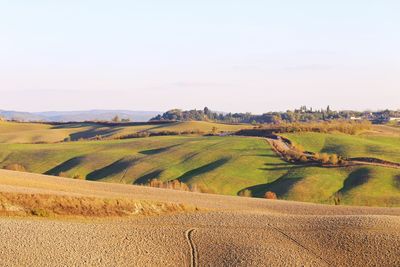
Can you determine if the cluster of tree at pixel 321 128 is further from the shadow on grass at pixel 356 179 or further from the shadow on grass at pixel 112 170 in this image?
the shadow on grass at pixel 112 170

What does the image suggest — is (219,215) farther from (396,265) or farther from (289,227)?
(396,265)

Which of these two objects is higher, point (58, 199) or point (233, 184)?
point (58, 199)

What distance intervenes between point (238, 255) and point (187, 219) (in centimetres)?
860

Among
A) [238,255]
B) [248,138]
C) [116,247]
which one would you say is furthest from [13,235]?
[248,138]

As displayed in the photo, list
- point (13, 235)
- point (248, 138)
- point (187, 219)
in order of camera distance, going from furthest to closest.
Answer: point (248, 138) → point (187, 219) → point (13, 235)

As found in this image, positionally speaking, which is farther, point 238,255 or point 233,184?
point 233,184

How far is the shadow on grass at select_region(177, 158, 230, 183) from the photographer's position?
383 feet

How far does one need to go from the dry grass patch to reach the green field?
9499cm

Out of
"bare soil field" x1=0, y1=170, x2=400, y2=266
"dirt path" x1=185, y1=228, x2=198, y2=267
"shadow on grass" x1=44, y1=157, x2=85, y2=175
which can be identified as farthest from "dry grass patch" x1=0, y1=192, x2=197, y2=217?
"shadow on grass" x1=44, y1=157, x2=85, y2=175

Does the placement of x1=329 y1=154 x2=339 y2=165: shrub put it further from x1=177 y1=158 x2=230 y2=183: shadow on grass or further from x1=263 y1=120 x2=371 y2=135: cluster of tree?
x1=263 y1=120 x2=371 y2=135: cluster of tree

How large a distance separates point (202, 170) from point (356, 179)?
30.3m

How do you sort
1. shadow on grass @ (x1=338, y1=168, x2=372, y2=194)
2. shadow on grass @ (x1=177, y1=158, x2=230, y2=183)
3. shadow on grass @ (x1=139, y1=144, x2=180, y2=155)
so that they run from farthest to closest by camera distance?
shadow on grass @ (x1=139, y1=144, x2=180, y2=155)
shadow on grass @ (x1=177, y1=158, x2=230, y2=183)
shadow on grass @ (x1=338, y1=168, x2=372, y2=194)

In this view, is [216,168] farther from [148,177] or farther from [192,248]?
[192,248]

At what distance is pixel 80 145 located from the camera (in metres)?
167
